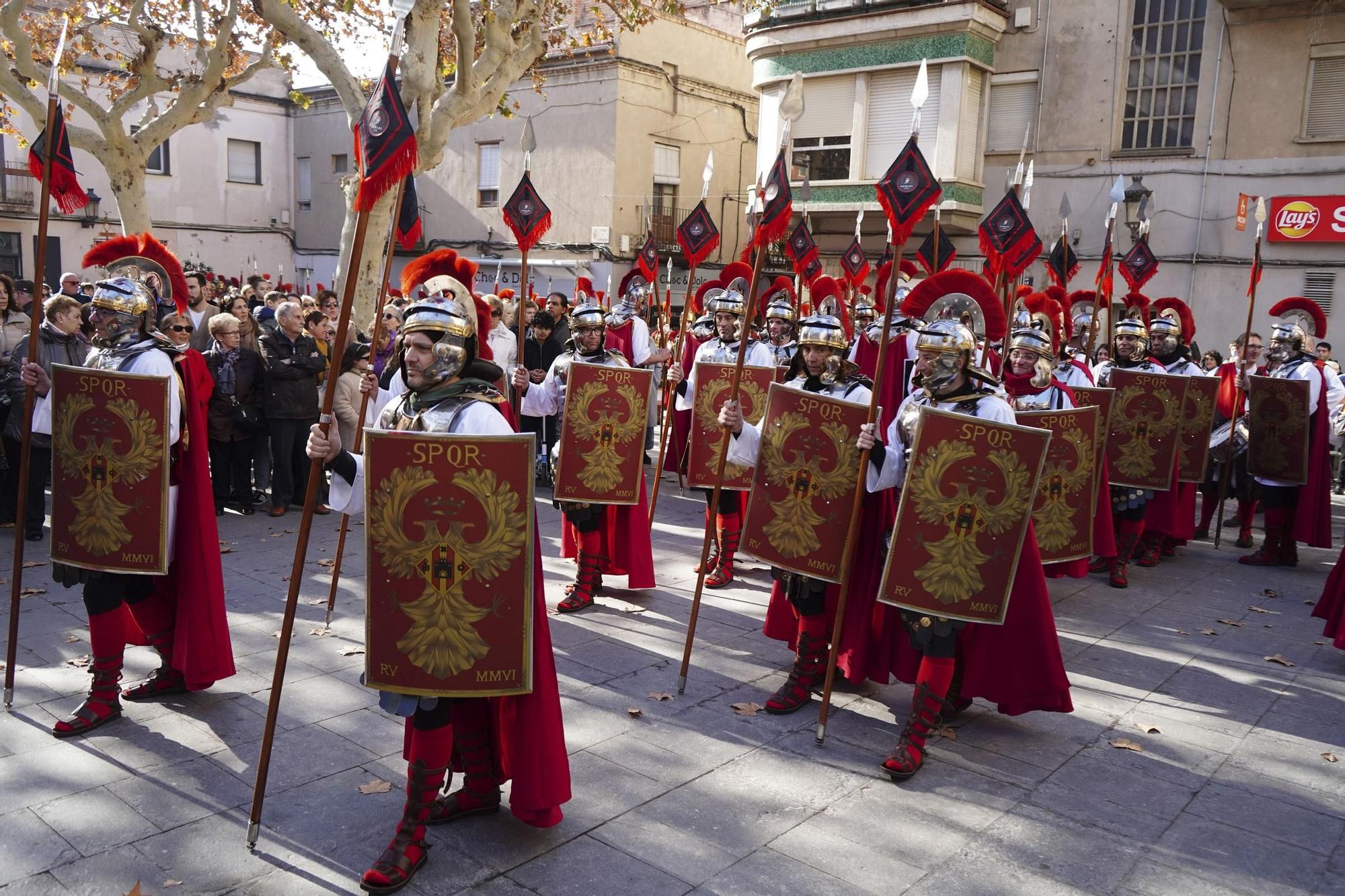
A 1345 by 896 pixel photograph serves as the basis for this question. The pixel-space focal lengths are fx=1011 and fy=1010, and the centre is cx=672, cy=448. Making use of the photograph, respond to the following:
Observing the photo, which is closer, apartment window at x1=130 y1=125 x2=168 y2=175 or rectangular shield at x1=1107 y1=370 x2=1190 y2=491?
rectangular shield at x1=1107 y1=370 x2=1190 y2=491

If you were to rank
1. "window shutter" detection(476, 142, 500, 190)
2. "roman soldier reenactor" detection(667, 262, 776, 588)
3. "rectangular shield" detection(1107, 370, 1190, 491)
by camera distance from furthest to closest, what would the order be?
"window shutter" detection(476, 142, 500, 190)
"rectangular shield" detection(1107, 370, 1190, 491)
"roman soldier reenactor" detection(667, 262, 776, 588)

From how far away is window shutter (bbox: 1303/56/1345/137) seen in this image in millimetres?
15641

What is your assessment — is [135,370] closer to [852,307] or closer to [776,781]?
[776,781]

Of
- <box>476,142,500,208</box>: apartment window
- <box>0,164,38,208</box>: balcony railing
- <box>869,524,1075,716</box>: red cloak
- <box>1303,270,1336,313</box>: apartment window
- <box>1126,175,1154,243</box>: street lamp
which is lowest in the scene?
<box>869,524,1075,716</box>: red cloak

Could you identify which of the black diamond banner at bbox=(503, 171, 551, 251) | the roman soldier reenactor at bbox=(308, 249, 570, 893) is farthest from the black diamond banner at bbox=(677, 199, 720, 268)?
the roman soldier reenactor at bbox=(308, 249, 570, 893)

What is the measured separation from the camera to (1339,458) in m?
12.9

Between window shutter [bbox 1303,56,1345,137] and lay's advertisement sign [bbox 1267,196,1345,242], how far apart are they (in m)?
1.03

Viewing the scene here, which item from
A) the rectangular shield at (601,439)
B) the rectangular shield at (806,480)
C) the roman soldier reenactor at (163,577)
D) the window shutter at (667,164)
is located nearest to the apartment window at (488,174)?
the window shutter at (667,164)

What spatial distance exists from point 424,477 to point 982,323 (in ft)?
10.2

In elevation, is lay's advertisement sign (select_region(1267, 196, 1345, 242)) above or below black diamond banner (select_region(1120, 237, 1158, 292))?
above

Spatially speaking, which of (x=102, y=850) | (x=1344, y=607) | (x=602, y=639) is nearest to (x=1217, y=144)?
(x=1344, y=607)

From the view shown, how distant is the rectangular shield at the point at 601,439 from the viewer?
6.60m

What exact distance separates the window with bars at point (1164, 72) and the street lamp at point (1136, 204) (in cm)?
245

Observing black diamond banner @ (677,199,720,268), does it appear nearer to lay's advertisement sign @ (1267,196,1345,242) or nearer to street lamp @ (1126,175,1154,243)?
street lamp @ (1126,175,1154,243)
